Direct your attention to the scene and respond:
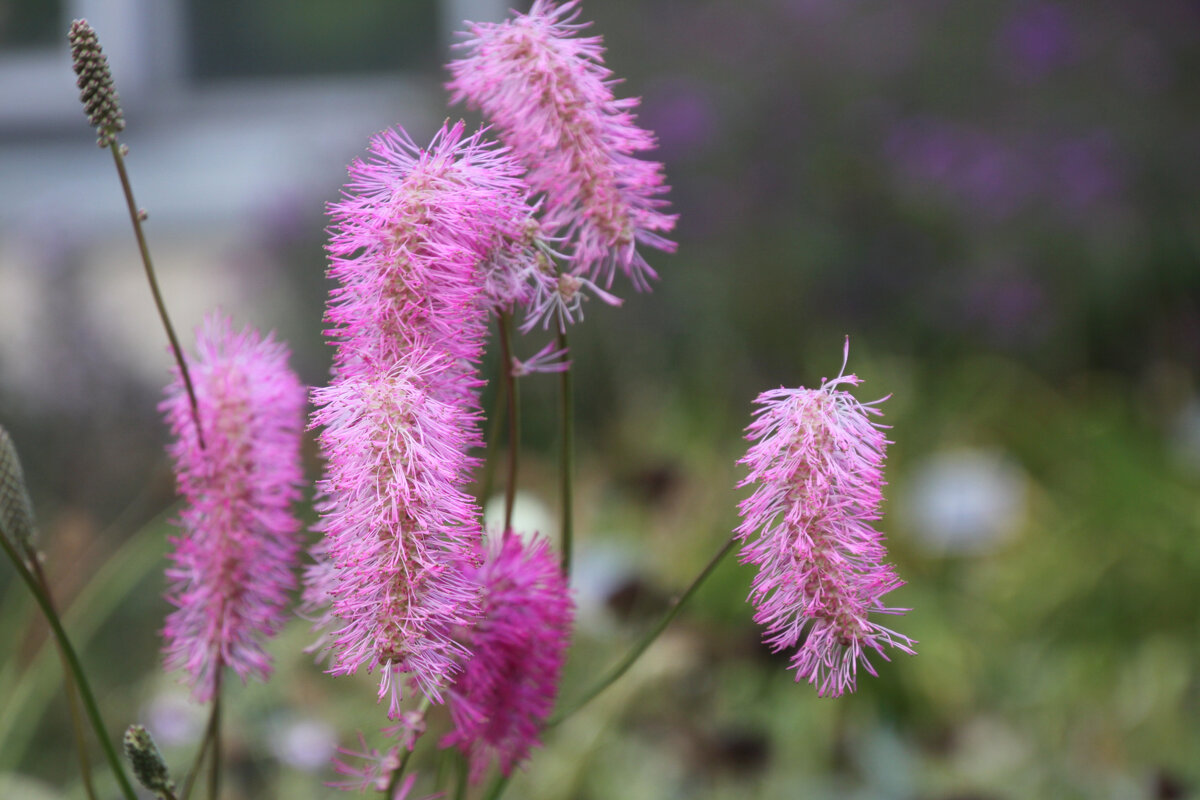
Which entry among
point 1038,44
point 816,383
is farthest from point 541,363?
point 1038,44

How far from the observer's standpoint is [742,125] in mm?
3250

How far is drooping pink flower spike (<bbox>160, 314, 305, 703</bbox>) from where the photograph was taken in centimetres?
55

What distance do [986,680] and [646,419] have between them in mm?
917

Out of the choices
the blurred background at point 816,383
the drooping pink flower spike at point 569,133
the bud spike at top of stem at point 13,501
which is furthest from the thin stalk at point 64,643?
the blurred background at point 816,383

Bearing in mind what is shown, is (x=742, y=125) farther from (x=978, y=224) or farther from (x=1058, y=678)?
(x=1058, y=678)

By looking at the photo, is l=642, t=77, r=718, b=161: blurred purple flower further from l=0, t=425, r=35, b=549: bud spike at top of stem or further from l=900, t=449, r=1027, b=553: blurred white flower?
l=0, t=425, r=35, b=549: bud spike at top of stem

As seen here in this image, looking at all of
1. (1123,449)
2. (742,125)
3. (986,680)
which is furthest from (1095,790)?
(742,125)

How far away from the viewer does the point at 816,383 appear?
245cm

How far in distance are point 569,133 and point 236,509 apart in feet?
0.79

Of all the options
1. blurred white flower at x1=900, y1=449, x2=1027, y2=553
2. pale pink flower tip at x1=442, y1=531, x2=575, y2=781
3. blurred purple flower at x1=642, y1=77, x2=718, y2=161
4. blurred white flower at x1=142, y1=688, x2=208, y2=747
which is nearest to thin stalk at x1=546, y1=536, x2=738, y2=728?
pale pink flower tip at x1=442, y1=531, x2=575, y2=781

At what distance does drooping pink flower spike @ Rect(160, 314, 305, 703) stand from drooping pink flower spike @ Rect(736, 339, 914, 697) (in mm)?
240

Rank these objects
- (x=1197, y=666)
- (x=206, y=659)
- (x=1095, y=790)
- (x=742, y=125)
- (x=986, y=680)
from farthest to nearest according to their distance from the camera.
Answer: (x=742, y=125), (x=1197, y=666), (x=986, y=680), (x=1095, y=790), (x=206, y=659)

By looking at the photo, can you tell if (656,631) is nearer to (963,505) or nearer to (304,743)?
(304,743)

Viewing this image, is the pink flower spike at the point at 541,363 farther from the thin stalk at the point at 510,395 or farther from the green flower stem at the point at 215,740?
the green flower stem at the point at 215,740
